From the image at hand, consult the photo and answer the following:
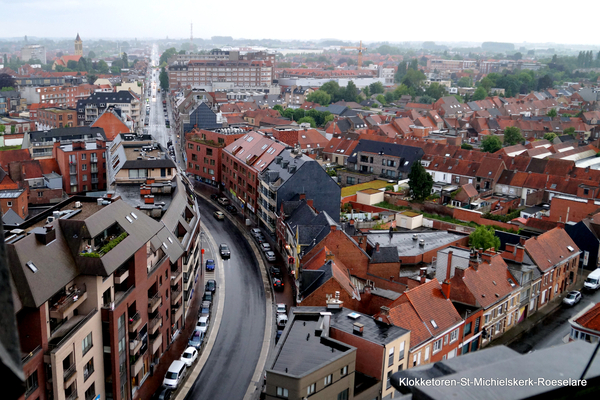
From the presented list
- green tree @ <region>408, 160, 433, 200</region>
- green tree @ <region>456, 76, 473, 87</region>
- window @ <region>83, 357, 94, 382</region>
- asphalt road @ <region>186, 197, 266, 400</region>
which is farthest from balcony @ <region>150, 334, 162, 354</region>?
green tree @ <region>456, 76, 473, 87</region>

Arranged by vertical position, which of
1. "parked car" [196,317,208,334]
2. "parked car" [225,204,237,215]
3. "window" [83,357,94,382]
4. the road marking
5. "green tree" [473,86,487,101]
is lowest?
the road marking

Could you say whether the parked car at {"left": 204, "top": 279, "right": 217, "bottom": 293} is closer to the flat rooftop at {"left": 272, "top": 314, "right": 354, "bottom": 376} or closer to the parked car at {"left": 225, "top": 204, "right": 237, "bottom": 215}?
the flat rooftop at {"left": 272, "top": 314, "right": 354, "bottom": 376}

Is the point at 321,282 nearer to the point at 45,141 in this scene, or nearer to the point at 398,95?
the point at 45,141

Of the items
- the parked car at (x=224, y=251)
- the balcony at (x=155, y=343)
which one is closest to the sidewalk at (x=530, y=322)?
the balcony at (x=155, y=343)

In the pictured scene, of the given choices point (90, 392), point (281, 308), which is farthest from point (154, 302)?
point (281, 308)

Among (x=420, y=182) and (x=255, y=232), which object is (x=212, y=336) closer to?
(x=255, y=232)

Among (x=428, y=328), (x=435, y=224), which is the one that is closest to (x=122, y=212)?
(x=428, y=328)
